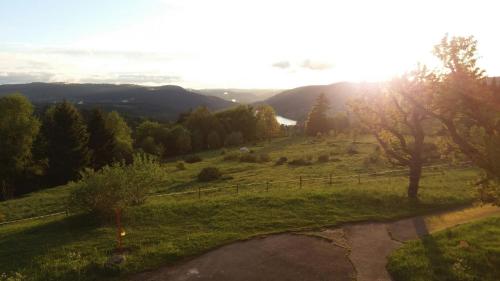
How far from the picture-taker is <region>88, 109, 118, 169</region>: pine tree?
6981 centimetres

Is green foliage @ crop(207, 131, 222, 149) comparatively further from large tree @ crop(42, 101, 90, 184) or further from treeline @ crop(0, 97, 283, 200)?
large tree @ crop(42, 101, 90, 184)

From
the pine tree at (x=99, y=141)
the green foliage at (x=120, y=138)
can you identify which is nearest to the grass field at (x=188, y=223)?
the pine tree at (x=99, y=141)

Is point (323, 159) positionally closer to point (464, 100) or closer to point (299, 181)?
point (299, 181)

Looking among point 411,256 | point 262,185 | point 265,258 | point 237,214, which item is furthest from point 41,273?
point 262,185

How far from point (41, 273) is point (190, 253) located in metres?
6.92

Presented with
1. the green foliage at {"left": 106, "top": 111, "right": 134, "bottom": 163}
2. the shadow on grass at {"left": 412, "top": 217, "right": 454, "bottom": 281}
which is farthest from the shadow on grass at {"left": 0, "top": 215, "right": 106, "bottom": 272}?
the green foliage at {"left": 106, "top": 111, "right": 134, "bottom": 163}

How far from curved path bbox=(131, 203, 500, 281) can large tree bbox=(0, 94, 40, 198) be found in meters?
47.8

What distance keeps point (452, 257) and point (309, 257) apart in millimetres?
6665

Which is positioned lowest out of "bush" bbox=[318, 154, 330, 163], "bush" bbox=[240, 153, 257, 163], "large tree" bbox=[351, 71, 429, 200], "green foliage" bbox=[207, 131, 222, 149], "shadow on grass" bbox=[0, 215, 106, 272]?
"green foliage" bbox=[207, 131, 222, 149]

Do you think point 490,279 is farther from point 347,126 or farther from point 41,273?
point 347,126

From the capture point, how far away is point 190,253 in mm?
20641

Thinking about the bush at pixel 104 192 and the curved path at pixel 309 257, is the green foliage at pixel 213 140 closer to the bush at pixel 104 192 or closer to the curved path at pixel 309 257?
the bush at pixel 104 192

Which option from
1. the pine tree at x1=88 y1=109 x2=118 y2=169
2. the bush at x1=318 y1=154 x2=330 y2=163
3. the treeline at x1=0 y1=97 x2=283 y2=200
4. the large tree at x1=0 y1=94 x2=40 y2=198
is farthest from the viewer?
the pine tree at x1=88 y1=109 x2=118 y2=169

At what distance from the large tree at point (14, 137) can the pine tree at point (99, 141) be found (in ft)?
36.3
